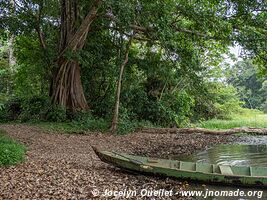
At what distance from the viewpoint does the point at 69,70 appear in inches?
768

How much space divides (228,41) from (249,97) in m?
42.2

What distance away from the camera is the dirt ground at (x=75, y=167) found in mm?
7471

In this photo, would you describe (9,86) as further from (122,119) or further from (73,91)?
(122,119)

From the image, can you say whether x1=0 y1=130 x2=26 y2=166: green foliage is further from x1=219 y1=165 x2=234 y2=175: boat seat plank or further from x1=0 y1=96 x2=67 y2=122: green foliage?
x1=0 y1=96 x2=67 y2=122: green foliage

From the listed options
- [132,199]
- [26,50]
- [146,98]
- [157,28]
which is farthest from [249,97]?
[132,199]

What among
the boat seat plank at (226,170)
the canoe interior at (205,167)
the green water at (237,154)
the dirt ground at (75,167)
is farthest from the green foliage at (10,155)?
the green water at (237,154)

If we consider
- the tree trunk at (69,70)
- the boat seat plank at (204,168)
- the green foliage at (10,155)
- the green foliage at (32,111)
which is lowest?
the green foliage at (10,155)

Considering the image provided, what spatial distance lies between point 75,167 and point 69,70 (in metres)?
10.6

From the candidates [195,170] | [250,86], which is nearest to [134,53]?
[195,170]

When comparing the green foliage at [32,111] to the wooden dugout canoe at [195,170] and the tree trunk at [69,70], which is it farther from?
the wooden dugout canoe at [195,170]

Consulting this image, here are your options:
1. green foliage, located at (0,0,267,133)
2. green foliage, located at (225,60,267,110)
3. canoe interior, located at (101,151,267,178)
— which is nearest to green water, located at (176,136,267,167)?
green foliage, located at (0,0,267,133)

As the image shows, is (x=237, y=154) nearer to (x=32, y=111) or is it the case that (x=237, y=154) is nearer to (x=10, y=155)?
(x=10, y=155)

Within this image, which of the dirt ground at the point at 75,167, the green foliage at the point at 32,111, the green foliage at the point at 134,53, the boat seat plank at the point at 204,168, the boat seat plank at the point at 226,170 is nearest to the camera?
the dirt ground at the point at 75,167

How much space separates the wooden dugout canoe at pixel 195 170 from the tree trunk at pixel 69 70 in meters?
10.2
